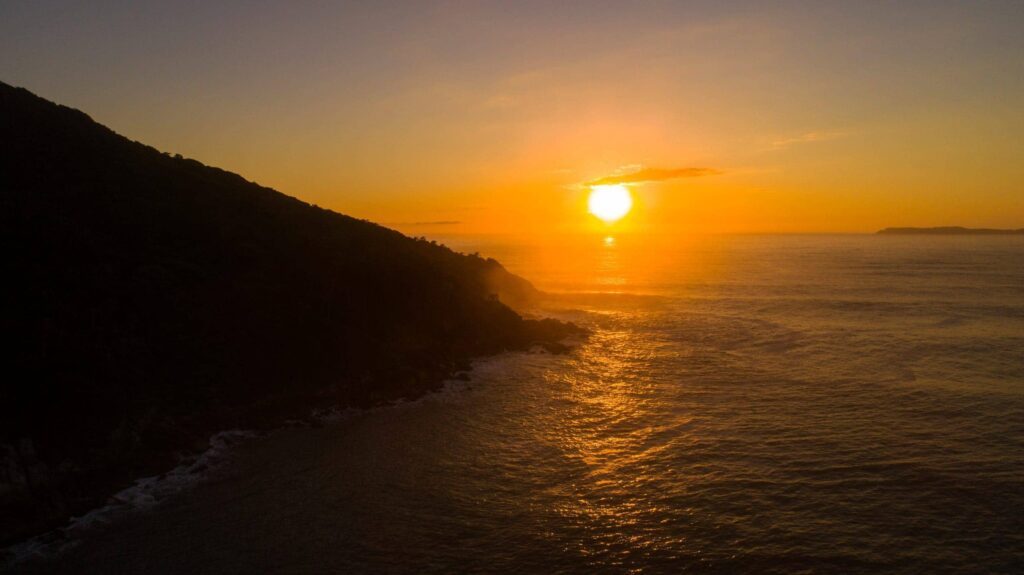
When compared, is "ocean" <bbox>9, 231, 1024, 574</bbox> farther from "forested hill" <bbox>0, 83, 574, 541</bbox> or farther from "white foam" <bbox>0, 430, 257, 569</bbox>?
"forested hill" <bbox>0, 83, 574, 541</bbox>

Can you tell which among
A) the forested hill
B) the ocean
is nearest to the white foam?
the ocean

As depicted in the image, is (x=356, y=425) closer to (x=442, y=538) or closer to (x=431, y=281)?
(x=442, y=538)

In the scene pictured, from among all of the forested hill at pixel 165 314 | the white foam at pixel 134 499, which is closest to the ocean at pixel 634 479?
the white foam at pixel 134 499

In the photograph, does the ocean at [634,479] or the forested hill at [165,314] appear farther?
the forested hill at [165,314]

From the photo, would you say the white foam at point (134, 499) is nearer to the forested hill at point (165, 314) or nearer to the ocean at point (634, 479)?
the ocean at point (634, 479)

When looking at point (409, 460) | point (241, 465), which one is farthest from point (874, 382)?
point (241, 465)

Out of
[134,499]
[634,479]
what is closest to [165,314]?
[134,499]

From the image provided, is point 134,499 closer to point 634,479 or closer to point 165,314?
point 165,314
